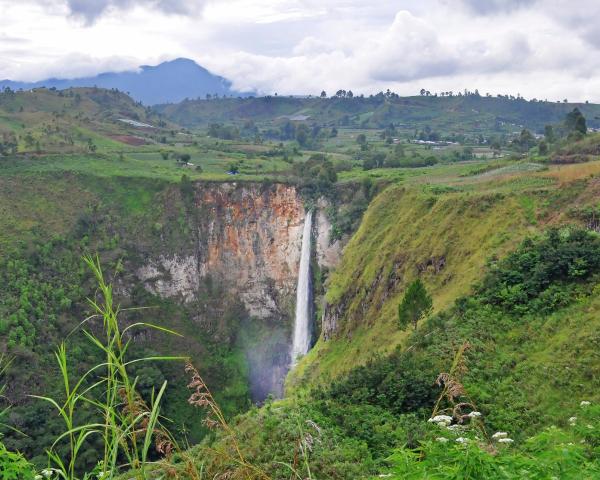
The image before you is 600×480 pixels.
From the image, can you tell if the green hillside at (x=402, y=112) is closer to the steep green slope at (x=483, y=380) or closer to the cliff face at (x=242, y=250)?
the cliff face at (x=242, y=250)

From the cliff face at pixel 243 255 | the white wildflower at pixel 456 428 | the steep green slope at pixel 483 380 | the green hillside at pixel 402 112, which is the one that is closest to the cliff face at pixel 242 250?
the cliff face at pixel 243 255

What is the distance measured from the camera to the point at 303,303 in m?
46.3

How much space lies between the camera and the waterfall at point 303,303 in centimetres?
4478

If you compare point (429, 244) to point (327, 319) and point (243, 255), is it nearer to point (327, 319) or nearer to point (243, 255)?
point (327, 319)

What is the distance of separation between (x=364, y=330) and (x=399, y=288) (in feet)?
9.87

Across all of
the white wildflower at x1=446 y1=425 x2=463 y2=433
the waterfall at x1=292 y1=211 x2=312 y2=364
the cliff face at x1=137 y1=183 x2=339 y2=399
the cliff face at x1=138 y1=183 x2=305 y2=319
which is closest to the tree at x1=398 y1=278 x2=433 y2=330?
the white wildflower at x1=446 y1=425 x2=463 y2=433

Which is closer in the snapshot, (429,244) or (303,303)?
(429,244)

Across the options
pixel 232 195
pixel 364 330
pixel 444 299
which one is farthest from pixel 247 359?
pixel 444 299

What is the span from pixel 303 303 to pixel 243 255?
9490 mm

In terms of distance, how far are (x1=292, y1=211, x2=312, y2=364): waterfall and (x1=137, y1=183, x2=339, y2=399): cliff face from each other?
98 cm

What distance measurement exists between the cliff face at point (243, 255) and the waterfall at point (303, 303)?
3.20 ft

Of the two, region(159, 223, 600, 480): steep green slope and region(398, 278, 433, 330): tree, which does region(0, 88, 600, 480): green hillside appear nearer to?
region(159, 223, 600, 480): steep green slope

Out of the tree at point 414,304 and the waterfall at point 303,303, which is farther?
the waterfall at point 303,303

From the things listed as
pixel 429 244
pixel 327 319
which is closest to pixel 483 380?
pixel 429 244
